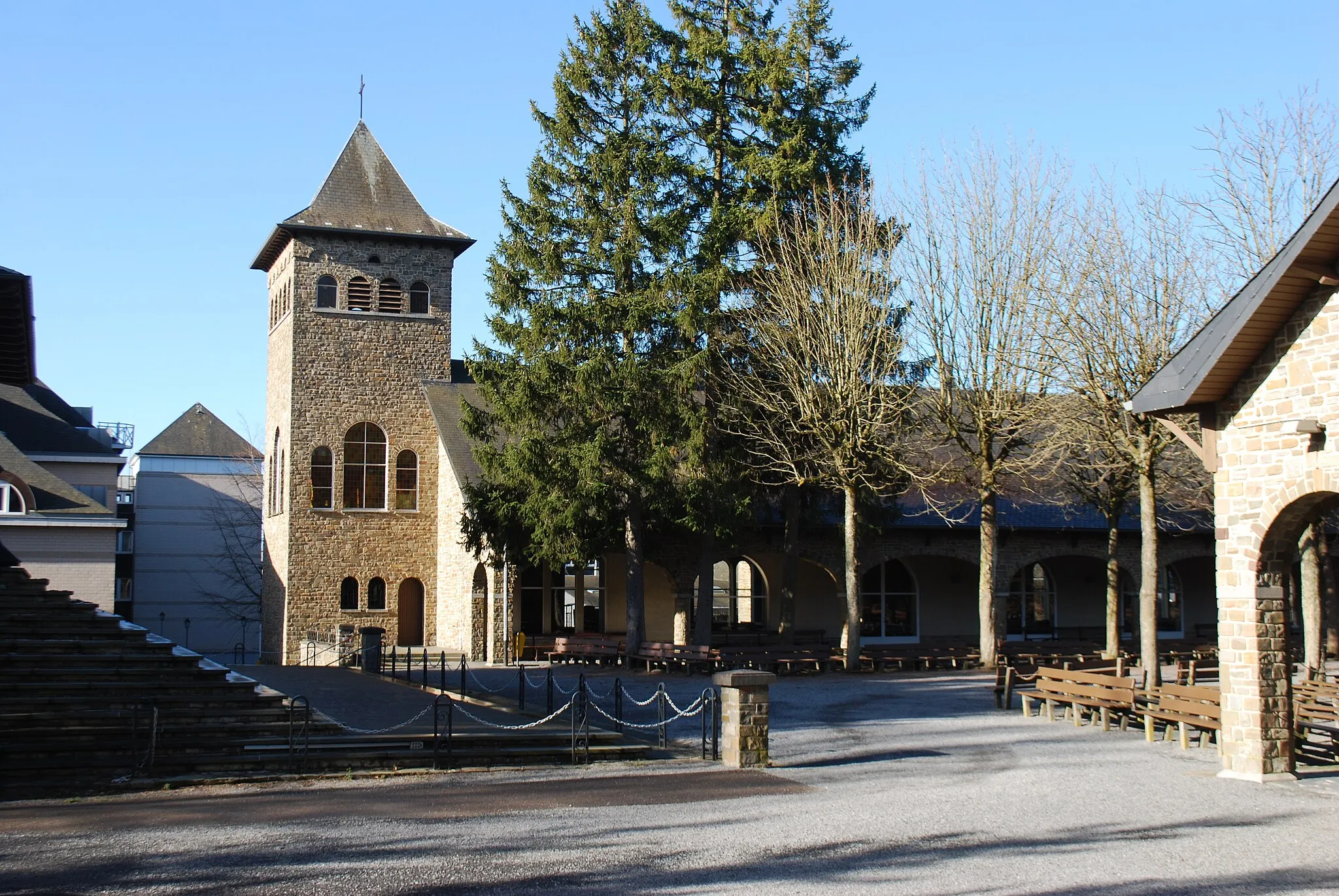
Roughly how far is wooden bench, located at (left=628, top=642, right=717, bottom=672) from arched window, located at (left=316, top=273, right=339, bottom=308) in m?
15.6

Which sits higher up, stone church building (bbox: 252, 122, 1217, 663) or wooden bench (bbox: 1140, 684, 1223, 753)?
stone church building (bbox: 252, 122, 1217, 663)

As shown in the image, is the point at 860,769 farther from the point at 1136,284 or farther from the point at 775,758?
the point at 1136,284

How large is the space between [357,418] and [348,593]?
509cm

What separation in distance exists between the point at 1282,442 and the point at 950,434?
12.2m

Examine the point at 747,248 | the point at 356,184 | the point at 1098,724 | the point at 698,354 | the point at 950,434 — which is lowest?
the point at 1098,724

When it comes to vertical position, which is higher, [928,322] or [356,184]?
[356,184]

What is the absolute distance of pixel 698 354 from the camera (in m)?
26.9

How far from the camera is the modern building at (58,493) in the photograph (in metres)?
32.3

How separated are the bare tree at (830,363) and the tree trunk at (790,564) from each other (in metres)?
1.46

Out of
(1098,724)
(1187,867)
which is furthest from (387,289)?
(1187,867)

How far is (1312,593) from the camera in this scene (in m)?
24.4

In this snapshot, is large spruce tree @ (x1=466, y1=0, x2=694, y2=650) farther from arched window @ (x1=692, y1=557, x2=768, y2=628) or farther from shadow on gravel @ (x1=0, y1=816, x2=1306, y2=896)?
shadow on gravel @ (x1=0, y1=816, x2=1306, y2=896)

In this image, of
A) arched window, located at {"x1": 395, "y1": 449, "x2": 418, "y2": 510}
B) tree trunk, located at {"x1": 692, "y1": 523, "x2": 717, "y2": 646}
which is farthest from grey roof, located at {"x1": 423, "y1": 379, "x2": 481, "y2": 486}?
tree trunk, located at {"x1": 692, "y1": 523, "x2": 717, "y2": 646}

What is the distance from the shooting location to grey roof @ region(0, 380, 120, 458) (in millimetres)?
38688
